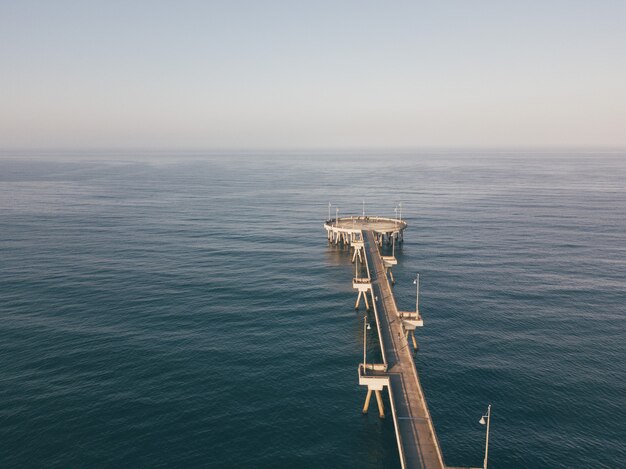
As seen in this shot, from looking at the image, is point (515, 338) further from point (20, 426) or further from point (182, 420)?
point (20, 426)

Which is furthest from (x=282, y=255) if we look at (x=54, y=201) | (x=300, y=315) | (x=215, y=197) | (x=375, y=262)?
(x=54, y=201)

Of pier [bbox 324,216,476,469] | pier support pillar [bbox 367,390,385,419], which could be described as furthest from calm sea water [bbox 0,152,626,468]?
pier [bbox 324,216,476,469]

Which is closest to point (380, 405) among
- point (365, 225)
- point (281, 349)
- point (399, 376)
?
point (399, 376)

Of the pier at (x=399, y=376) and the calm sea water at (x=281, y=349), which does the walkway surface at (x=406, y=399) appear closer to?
the pier at (x=399, y=376)

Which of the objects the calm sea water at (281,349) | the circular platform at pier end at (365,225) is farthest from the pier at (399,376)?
the circular platform at pier end at (365,225)

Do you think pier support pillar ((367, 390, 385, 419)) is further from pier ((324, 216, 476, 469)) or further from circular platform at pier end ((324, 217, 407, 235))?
circular platform at pier end ((324, 217, 407, 235))

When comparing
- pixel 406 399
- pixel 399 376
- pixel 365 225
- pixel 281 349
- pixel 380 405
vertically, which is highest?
pixel 365 225

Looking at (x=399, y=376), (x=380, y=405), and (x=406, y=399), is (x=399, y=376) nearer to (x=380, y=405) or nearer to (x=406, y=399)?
(x=380, y=405)
